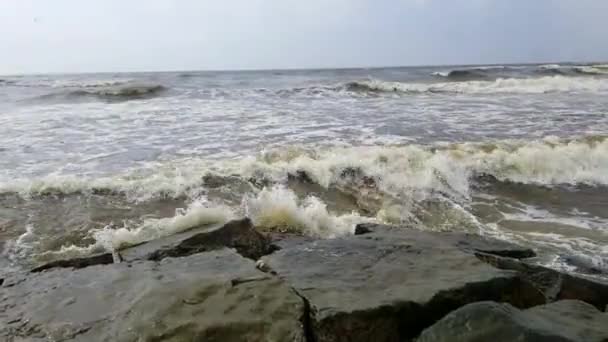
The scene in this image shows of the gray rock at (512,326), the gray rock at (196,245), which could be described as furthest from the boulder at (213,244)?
the gray rock at (512,326)

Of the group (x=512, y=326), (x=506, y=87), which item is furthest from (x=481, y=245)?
(x=506, y=87)

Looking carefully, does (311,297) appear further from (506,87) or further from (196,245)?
(506,87)

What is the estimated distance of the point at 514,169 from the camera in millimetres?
7871

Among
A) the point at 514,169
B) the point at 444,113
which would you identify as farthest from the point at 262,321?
the point at 444,113

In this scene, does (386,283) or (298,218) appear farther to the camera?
(298,218)

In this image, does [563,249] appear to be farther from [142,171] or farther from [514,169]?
[142,171]

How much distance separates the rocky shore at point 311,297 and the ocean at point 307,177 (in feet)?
4.82

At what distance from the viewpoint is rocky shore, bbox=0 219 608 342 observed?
230 centimetres

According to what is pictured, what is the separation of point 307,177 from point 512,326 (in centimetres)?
539

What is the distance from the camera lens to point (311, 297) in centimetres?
263

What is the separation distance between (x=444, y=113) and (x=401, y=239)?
11217 millimetres

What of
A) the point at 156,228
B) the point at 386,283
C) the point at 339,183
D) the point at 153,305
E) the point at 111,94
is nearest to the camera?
the point at 153,305

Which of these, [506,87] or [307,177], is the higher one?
[506,87]

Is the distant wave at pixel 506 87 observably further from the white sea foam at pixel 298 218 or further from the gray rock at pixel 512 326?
the gray rock at pixel 512 326
